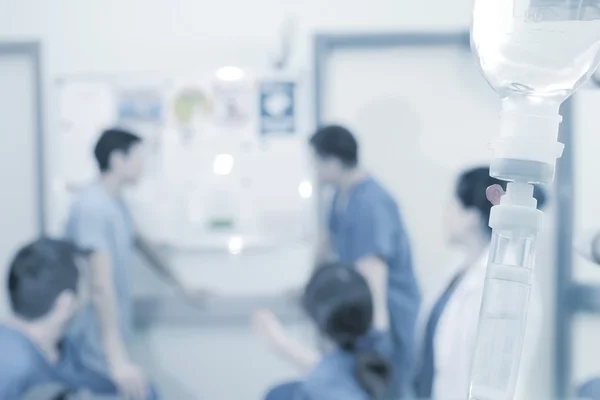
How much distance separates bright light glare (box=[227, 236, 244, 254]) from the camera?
248 centimetres

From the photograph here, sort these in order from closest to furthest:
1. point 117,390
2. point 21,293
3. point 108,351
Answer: point 21,293 < point 117,390 < point 108,351

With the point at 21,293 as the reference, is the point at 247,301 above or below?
below

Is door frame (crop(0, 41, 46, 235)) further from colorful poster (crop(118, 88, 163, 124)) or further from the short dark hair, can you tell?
the short dark hair

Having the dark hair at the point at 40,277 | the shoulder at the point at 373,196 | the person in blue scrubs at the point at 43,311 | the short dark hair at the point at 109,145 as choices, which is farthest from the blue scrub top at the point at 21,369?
the shoulder at the point at 373,196

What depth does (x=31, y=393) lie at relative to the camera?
3.83ft

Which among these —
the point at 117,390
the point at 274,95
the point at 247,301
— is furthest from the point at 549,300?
the point at 117,390

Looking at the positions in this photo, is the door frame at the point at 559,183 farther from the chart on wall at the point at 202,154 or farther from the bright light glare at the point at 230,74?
the bright light glare at the point at 230,74

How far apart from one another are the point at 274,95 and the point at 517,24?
2076 millimetres

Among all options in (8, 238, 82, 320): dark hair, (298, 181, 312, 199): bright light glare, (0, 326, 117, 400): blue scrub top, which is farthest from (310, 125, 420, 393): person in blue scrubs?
(0, 326, 117, 400): blue scrub top

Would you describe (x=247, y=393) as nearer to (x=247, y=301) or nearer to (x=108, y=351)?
(x=247, y=301)

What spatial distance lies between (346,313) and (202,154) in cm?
126

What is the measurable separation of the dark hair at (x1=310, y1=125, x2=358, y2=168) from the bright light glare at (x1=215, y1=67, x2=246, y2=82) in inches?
19.6

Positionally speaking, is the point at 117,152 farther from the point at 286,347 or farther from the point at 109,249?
the point at 286,347

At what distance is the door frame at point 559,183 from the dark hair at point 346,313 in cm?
100
